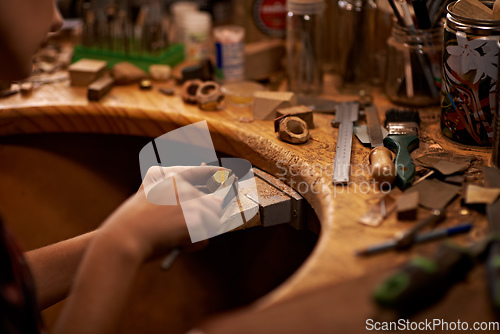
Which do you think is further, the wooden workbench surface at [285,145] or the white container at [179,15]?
the white container at [179,15]

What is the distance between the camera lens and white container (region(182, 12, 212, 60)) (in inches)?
55.2

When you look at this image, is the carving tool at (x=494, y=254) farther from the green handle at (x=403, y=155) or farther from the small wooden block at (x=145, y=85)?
the small wooden block at (x=145, y=85)

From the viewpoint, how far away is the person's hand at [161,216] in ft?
2.26

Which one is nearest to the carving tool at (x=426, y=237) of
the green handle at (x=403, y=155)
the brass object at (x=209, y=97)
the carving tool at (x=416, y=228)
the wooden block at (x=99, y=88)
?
the carving tool at (x=416, y=228)

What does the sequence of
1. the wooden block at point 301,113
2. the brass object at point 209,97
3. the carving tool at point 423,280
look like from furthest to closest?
1. the brass object at point 209,97
2. the wooden block at point 301,113
3. the carving tool at point 423,280

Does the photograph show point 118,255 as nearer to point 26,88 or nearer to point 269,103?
point 269,103

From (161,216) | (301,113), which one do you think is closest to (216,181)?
(161,216)

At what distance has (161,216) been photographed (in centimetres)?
72

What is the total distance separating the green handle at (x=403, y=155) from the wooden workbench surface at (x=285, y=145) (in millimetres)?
36

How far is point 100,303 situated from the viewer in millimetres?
652

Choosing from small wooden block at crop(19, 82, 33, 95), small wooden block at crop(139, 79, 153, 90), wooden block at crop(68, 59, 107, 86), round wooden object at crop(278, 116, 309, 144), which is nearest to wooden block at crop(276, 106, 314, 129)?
round wooden object at crop(278, 116, 309, 144)

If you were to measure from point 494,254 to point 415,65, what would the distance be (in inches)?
22.6

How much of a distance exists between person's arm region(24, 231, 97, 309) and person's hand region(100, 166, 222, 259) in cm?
16

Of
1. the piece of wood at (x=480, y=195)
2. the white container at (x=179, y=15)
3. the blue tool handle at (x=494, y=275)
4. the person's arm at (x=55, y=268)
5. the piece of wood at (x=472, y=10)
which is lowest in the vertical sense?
the person's arm at (x=55, y=268)
